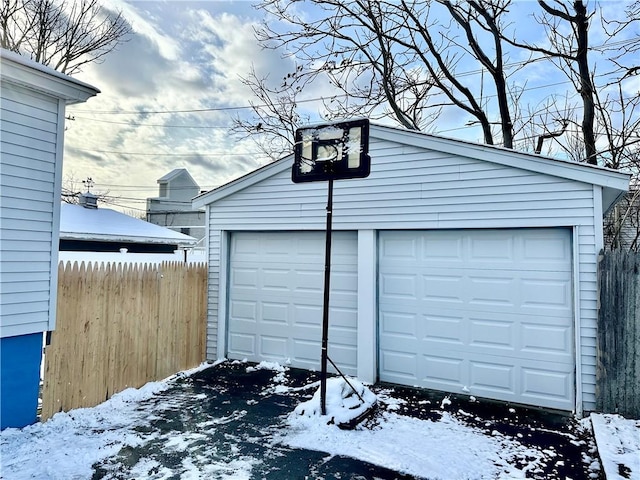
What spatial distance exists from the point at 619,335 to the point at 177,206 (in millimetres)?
21142

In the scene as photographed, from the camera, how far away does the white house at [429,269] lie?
467 cm

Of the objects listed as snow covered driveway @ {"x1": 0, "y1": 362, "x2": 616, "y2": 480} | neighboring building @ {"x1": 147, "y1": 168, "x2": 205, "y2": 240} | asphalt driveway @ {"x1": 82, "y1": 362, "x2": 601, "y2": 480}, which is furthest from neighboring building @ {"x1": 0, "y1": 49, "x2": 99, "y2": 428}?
neighboring building @ {"x1": 147, "y1": 168, "x2": 205, "y2": 240}

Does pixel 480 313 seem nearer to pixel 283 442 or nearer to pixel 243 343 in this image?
pixel 283 442

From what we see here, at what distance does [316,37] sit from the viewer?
1002cm

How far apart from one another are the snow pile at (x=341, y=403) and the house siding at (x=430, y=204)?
2242 mm

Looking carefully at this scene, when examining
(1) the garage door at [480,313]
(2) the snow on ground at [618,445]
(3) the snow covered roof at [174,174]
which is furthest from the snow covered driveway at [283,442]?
(3) the snow covered roof at [174,174]

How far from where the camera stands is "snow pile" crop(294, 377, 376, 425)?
4.09 meters

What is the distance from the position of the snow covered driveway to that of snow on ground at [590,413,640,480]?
12cm

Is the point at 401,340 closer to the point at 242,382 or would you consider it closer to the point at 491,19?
→ the point at 242,382

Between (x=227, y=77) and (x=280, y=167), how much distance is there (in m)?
5.99

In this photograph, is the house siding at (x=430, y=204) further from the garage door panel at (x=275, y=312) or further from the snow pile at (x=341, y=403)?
the snow pile at (x=341, y=403)

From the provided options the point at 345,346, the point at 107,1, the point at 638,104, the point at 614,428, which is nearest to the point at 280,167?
the point at 345,346

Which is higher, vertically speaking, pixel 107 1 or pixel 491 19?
pixel 107 1

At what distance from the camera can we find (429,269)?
543 cm
